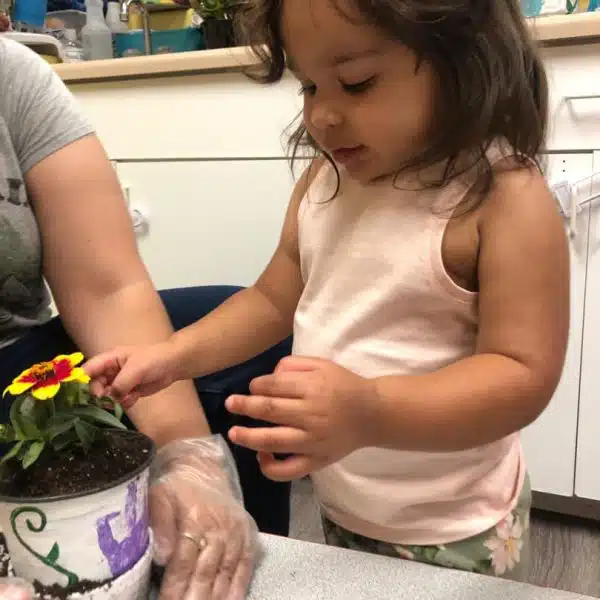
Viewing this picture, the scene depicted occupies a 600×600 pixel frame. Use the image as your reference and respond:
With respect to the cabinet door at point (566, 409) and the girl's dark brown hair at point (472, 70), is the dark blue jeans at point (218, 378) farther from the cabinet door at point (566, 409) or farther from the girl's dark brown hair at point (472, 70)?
the cabinet door at point (566, 409)

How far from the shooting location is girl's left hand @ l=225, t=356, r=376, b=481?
392 mm

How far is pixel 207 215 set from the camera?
1560 millimetres

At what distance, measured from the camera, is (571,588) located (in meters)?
1.29

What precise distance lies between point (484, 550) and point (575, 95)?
2.65 ft

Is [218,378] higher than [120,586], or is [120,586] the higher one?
[120,586]

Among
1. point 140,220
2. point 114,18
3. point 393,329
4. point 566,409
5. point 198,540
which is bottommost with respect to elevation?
point 566,409

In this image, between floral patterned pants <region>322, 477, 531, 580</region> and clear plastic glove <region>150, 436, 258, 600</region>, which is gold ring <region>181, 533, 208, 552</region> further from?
floral patterned pants <region>322, 477, 531, 580</region>

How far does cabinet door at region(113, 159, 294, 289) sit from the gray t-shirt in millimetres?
665

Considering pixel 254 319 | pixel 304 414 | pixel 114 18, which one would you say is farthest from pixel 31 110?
pixel 114 18

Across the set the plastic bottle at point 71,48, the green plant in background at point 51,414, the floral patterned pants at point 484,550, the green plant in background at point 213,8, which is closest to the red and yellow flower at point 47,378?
the green plant in background at point 51,414

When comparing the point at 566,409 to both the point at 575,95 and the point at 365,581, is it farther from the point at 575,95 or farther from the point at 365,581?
the point at 365,581

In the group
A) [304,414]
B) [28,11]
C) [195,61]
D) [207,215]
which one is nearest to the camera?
[304,414]

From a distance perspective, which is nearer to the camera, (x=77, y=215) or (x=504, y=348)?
(x=504, y=348)

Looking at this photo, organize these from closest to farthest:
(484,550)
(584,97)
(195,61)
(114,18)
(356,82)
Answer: (356,82) → (484,550) → (584,97) → (195,61) → (114,18)
